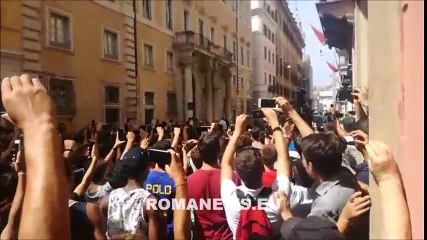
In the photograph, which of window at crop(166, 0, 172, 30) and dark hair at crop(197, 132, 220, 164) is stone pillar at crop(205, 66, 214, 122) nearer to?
window at crop(166, 0, 172, 30)

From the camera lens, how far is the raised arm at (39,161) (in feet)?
4.34

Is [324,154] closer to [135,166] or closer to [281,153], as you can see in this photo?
[281,153]

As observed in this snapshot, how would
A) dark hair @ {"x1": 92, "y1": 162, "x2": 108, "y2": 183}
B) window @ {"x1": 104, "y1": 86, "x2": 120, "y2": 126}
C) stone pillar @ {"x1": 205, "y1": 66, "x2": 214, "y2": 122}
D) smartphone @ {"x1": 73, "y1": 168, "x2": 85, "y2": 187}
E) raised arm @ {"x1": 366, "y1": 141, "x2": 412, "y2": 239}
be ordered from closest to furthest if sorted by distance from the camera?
1. raised arm @ {"x1": 366, "y1": 141, "x2": 412, "y2": 239}
2. dark hair @ {"x1": 92, "y1": 162, "x2": 108, "y2": 183}
3. smartphone @ {"x1": 73, "y1": 168, "x2": 85, "y2": 187}
4. window @ {"x1": 104, "y1": 86, "x2": 120, "y2": 126}
5. stone pillar @ {"x1": 205, "y1": 66, "x2": 214, "y2": 122}

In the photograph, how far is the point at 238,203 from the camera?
9.33 feet

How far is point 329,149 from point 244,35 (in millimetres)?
33260

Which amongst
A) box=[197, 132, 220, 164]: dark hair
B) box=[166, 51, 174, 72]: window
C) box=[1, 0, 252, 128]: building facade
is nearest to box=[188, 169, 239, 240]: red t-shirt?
box=[197, 132, 220, 164]: dark hair

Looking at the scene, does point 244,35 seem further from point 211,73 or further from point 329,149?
point 329,149

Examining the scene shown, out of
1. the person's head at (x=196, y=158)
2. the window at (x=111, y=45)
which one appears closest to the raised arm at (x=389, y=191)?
the person's head at (x=196, y=158)

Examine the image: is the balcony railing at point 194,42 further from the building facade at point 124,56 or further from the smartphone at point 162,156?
the smartphone at point 162,156

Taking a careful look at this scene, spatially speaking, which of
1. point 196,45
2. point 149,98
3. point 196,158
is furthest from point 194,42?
point 196,158

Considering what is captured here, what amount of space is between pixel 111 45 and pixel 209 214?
15610mm

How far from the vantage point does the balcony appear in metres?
23.3

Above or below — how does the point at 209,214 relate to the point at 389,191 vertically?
below

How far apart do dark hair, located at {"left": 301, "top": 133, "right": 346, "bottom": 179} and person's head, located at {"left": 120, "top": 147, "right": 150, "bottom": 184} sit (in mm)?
1056
